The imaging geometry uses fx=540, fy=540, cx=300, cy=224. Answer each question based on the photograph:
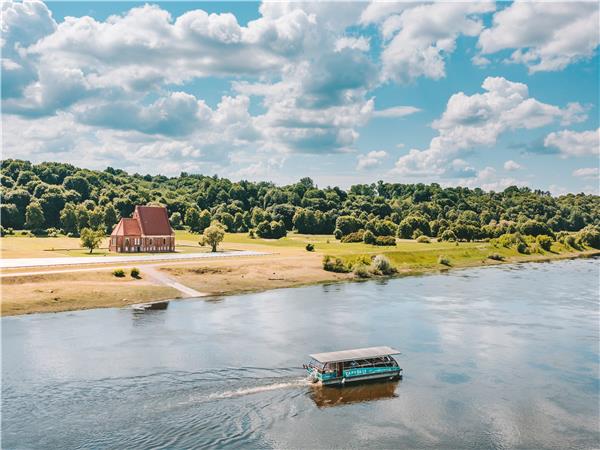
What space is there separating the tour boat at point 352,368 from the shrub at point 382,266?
64953 mm

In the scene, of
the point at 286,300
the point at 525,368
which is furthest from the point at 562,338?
the point at 286,300

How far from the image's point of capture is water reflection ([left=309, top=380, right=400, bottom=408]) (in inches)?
1662

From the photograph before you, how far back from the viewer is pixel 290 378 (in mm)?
45875

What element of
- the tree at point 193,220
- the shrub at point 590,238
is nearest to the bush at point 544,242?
the shrub at point 590,238

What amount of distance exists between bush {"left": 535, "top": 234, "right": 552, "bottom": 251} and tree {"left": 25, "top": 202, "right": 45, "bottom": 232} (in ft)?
504

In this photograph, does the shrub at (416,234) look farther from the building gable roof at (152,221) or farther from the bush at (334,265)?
the building gable roof at (152,221)

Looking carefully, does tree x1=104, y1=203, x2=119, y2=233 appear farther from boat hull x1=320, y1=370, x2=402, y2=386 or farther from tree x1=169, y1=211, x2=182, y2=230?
boat hull x1=320, y1=370, x2=402, y2=386

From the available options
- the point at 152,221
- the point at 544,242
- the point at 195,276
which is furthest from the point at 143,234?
the point at 544,242

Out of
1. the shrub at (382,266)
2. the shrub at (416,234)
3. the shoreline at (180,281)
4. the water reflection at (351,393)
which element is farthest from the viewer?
the shrub at (416,234)

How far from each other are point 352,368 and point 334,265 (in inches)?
2524

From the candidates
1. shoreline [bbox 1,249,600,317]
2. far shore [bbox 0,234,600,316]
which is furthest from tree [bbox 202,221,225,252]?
shoreline [bbox 1,249,600,317]

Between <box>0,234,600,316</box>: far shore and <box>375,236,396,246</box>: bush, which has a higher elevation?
<box>375,236,396,246</box>: bush

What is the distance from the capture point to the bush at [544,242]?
540ft

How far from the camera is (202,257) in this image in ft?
369
